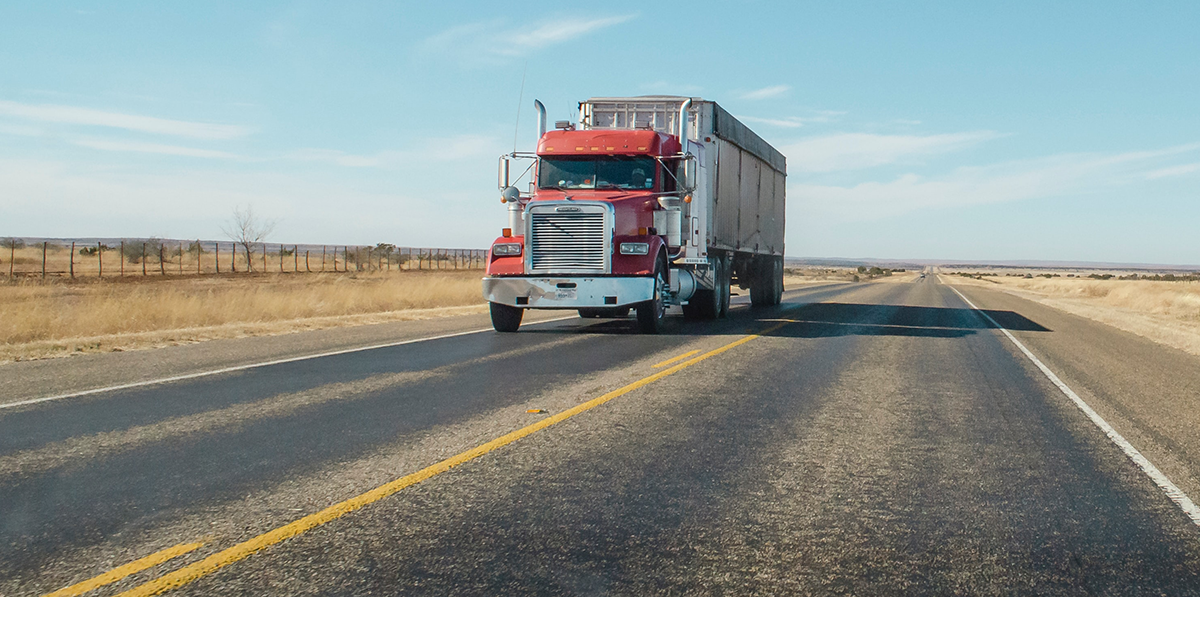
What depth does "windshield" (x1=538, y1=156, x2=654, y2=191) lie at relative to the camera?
1570 cm

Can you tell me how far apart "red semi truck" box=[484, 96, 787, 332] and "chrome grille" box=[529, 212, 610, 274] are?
0.05ft

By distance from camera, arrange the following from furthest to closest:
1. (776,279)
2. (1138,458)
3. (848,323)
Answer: (776,279) → (848,323) → (1138,458)

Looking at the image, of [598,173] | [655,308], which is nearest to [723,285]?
[655,308]

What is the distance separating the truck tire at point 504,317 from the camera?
15391 mm

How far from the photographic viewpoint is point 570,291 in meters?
14.7

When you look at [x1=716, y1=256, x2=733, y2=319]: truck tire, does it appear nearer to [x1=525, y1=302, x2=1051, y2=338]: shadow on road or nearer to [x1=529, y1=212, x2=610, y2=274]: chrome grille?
[x1=525, y1=302, x2=1051, y2=338]: shadow on road

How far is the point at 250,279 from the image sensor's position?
135 feet

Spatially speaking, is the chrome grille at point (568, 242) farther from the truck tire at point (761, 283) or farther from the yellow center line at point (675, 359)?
the truck tire at point (761, 283)

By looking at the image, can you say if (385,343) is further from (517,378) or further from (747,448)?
(747,448)

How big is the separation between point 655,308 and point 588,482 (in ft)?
32.3

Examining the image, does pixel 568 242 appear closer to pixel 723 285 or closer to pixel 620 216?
pixel 620 216

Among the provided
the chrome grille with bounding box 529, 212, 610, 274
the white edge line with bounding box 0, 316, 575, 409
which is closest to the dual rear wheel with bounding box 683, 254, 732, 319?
the chrome grille with bounding box 529, 212, 610, 274

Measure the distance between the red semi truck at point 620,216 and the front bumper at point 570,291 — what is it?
2 centimetres
